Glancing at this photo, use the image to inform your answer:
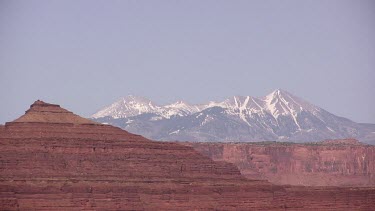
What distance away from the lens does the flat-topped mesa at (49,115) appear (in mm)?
142875

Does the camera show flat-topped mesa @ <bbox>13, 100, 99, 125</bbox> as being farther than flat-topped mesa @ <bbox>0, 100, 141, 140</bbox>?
Yes

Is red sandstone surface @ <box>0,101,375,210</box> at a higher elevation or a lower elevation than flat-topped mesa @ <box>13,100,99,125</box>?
lower

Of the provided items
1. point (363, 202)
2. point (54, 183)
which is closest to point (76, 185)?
point (54, 183)

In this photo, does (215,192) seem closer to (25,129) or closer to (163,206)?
(163,206)

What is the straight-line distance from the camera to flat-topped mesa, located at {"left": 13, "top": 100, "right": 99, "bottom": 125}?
469 ft

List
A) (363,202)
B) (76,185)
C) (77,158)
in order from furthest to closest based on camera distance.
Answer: (363,202), (77,158), (76,185)

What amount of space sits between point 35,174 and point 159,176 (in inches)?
549

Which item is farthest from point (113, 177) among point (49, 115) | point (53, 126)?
point (49, 115)

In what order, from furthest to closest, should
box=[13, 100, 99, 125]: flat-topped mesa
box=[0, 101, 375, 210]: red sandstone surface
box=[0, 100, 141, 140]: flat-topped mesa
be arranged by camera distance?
box=[13, 100, 99, 125]: flat-topped mesa < box=[0, 100, 141, 140]: flat-topped mesa < box=[0, 101, 375, 210]: red sandstone surface

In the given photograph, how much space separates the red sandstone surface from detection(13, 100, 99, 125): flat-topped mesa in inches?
3.6

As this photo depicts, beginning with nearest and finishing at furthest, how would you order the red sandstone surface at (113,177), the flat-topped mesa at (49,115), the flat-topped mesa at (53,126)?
the red sandstone surface at (113,177)
the flat-topped mesa at (53,126)
the flat-topped mesa at (49,115)

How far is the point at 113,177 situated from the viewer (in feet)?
441

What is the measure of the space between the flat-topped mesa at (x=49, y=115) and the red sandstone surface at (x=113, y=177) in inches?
3.6

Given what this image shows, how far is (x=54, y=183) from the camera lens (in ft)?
419
